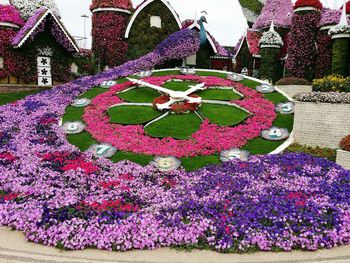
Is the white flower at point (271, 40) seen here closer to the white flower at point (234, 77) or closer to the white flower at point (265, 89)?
the white flower at point (234, 77)

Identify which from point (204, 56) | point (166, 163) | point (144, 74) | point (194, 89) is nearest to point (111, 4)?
point (204, 56)

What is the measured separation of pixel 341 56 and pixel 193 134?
10.9m

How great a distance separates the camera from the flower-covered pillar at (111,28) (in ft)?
89.2

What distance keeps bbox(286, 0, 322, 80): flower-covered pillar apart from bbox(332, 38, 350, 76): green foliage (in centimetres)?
305

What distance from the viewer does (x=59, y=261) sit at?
570 cm

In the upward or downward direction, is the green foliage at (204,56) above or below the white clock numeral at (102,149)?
above

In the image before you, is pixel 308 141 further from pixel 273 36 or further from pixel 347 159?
pixel 273 36

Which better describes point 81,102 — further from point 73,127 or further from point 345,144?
point 345,144

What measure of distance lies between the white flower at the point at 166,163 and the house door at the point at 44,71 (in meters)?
16.4

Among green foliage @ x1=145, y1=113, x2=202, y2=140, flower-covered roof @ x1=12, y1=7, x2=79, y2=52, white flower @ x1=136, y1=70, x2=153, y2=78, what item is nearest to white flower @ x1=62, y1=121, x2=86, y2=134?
green foliage @ x1=145, y1=113, x2=202, y2=140

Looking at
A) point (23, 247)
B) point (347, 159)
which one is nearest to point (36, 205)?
point (23, 247)

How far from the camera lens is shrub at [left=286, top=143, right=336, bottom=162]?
37.6 feet

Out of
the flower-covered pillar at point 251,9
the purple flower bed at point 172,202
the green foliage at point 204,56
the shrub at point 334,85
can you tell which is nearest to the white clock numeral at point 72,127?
the purple flower bed at point 172,202

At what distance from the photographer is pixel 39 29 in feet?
76.6
